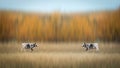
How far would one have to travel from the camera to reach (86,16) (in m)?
2.80

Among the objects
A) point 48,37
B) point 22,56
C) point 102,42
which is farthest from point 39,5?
point 102,42

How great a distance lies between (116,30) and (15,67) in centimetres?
108

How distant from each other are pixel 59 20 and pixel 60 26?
0.20ft

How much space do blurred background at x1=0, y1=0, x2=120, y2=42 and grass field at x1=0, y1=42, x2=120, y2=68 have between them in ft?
0.26

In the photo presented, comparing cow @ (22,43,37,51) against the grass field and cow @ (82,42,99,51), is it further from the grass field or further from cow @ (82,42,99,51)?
cow @ (82,42,99,51)

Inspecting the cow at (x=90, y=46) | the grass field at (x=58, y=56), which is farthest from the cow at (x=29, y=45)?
the cow at (x=90, y=46)

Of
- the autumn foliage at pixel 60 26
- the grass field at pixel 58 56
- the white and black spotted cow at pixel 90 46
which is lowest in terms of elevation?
the grass field at pixel 58 56

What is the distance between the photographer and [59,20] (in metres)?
2.81

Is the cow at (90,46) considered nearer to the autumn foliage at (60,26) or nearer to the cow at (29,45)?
the autumn foliage at (60,26)

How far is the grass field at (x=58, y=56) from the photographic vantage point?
2.75 metres

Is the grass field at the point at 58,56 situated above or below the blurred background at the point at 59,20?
below

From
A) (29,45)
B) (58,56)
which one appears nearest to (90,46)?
(58,56)

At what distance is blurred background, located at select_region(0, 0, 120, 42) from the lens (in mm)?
2783

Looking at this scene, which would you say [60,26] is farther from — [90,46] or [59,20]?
[90,46]
